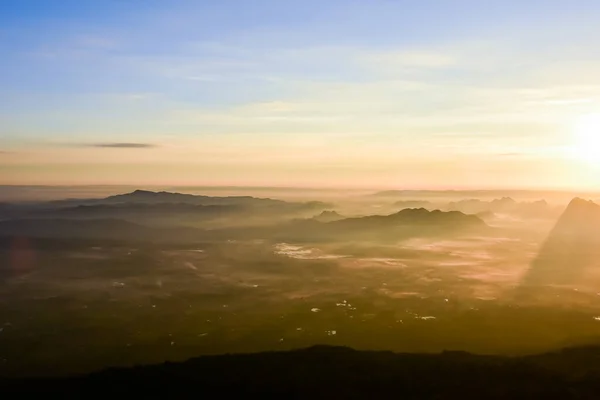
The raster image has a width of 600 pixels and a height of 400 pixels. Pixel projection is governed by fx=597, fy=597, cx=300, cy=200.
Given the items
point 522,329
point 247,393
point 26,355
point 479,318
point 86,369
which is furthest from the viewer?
point 479,318

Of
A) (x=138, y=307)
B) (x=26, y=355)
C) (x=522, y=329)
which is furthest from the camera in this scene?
(x=138, y=307)

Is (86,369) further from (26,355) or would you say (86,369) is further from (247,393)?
(247,393)

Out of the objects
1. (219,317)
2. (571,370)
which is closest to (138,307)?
(219,317)

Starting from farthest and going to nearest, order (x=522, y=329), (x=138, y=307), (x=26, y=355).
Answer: (x=138, y=307) < (x=522, y=329) < (x=26, y=355)

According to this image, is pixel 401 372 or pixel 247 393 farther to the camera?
pixel 401 372

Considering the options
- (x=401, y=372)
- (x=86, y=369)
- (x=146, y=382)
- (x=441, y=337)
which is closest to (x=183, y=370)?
(x=146, y=382)

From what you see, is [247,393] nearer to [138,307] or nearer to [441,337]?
[441,337]
